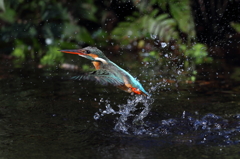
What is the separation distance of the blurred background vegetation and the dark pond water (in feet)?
6.14

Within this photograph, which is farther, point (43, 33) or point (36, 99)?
point (43, 33)

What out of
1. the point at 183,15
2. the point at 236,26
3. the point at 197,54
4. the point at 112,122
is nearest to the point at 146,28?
the point at 183,15

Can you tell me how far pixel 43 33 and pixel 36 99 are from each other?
293 cm

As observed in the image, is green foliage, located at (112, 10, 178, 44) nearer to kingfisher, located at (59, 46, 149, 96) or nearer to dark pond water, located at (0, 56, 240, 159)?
dark pond water, located at (0, 56, 240, 159)

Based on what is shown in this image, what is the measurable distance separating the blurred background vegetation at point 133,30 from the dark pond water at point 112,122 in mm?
1871

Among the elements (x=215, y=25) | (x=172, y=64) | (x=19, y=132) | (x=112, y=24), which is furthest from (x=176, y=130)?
(x=112, y=24)

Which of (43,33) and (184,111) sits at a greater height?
(43,33)

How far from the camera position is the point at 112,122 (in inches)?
171

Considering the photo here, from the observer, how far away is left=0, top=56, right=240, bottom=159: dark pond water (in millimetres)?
3584

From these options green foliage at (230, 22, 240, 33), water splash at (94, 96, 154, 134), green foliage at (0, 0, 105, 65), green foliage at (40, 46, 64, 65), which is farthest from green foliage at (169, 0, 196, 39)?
water splash at (94, 96, 154, 134)

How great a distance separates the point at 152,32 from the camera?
7656 millimetres

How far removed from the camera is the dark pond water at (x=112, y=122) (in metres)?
3.58

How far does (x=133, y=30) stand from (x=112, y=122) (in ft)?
12.4

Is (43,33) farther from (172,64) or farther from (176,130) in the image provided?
(176,130)
